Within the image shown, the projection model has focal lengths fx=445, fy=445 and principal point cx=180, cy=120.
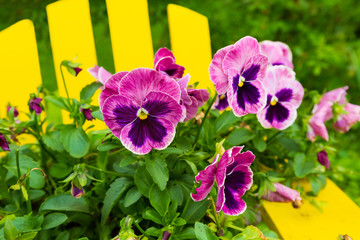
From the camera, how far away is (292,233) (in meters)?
1.15

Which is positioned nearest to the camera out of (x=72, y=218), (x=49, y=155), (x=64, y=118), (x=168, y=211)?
(x=168, y=211)

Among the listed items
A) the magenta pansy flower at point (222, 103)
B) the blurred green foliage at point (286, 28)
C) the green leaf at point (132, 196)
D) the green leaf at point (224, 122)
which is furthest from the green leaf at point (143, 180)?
the blurred green foliage at point (286, 28)

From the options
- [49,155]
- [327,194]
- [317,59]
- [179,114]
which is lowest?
[317,59]

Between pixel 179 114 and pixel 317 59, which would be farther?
pixel 317 59

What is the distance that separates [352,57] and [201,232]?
2.23 meters

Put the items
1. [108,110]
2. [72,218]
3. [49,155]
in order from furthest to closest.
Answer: [49,155]
[72,218]
[108,110]

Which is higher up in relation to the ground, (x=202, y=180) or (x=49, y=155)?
(x=202, y=180)

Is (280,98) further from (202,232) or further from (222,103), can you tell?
(202,232)

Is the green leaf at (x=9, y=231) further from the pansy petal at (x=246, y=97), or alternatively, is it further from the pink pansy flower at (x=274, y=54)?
the pink pansy flower at (x=274, y=54)

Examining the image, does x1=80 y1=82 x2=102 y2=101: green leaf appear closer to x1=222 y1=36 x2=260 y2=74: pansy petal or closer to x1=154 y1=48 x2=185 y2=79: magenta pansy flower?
x1=154 y1=48 x2=185 y2=79: magenta pansy flower

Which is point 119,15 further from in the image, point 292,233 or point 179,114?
point 292,233

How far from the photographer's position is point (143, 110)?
34.8 inches

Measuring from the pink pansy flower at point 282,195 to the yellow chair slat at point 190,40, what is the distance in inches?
21.3

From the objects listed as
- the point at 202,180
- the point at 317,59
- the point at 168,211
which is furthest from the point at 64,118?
the point at 317,59
